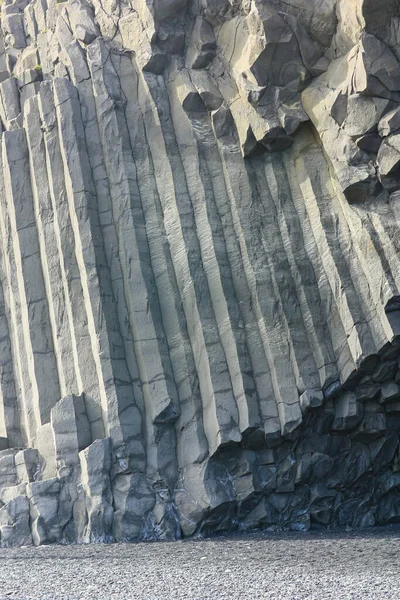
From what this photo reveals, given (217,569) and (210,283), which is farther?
(210,283)

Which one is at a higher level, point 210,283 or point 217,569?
point 210,283

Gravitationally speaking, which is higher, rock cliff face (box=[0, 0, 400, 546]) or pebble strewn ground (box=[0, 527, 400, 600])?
rock cliff face (box=[0, 0, 400, 546])

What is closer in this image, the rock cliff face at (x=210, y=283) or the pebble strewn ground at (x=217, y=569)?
the pebble strewn ground at (x=217, y=569)

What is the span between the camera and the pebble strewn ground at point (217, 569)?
964 cm

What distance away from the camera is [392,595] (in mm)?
9156

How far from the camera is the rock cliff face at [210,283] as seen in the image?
13.2 metres

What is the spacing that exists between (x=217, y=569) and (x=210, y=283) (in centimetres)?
473

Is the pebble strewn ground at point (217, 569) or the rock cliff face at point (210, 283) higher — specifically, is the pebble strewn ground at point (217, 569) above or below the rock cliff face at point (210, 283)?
below

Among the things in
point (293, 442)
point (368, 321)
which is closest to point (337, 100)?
point (368, 321)

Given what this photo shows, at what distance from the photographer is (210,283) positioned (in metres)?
14.1

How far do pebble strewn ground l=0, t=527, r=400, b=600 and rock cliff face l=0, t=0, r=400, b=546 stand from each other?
2.82 ft

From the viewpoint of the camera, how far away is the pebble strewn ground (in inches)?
380

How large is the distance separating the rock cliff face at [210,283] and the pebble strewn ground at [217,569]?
859 mm

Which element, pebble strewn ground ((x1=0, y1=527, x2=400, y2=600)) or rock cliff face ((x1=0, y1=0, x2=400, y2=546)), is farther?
rock cliff face ((x1=0, y1=0, x2=400, y2=546))
